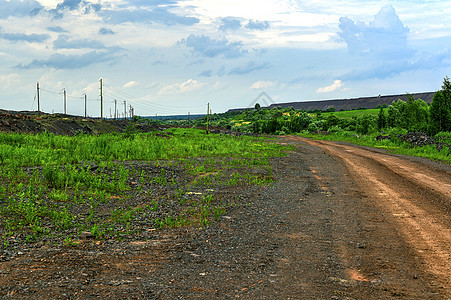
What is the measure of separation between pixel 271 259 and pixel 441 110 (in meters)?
36.5

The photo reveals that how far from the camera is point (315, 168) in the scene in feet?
59.9

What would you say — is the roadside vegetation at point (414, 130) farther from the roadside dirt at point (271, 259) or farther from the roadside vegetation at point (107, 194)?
the roadside dirt at point (271, 259)

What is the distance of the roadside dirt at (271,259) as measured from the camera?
479 cm

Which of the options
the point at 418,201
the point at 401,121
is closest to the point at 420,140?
the point at 401,121

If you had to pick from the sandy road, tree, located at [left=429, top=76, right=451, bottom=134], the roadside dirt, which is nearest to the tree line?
tree, located at [left=429, top=76, right=451, bottom=134]

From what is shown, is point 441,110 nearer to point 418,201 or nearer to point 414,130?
point 414,130

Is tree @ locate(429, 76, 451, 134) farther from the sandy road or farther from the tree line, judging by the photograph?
the sandy road

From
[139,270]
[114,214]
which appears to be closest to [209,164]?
[114,214]

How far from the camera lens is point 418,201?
33.9ft

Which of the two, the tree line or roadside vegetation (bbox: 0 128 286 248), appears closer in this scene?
roadside vegetation (bbox: 0 128 286 248)

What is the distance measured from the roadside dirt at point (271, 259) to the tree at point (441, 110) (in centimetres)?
2961

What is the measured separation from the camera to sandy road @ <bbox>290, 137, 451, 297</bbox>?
610cm

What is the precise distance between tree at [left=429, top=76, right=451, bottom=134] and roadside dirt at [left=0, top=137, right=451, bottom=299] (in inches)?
1166

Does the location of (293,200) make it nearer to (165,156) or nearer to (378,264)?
(378,264)
